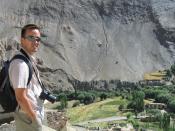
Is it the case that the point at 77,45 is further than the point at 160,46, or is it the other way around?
the point at 160,46

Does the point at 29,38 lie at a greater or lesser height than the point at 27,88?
greater

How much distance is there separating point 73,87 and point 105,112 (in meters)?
43.4

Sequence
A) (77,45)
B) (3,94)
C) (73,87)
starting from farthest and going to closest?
(77,45) < (73,87) < (3,94)

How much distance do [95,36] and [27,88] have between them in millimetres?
142113

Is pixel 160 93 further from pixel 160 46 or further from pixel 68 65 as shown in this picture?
pixel 160 46

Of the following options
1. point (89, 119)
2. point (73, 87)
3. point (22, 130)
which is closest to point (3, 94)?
point (22, 130)

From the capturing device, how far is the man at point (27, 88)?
294 inches

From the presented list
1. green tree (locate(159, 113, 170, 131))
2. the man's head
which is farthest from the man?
green tree (locate(159, 113, 170, 131))

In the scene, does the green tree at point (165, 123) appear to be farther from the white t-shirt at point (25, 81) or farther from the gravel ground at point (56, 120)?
the white t-shirt at point (25, 81)

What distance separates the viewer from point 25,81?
759cm

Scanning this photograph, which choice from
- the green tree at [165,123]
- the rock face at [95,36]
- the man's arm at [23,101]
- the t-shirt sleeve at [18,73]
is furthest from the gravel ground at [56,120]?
the rock face at [95,36]

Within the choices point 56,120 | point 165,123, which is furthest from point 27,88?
point 165,123

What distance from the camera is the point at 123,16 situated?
157625mm

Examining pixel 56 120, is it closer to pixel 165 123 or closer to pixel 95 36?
pixel 165 123
